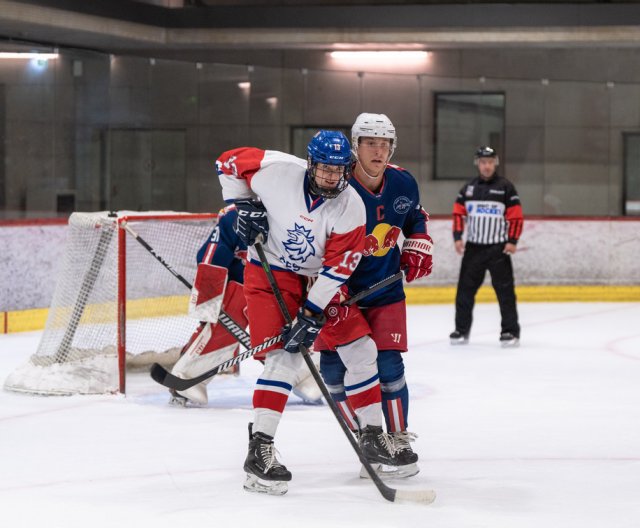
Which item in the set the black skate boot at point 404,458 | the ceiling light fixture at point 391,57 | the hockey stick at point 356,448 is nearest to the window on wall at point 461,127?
the ceiling light fixture at point 391,57

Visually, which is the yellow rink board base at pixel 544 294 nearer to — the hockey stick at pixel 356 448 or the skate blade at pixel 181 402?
the skate blade at pixel 181 402

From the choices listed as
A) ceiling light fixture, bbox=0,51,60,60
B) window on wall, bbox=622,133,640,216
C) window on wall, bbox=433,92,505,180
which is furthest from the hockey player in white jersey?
window on wall, bbox=622,133,640,216

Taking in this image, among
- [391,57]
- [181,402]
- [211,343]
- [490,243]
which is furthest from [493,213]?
[391,57]

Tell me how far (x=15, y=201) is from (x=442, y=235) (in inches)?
124

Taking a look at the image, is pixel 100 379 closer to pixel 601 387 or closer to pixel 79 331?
pixel 79 331

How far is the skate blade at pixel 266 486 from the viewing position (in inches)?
121

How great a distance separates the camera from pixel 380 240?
3.38 metres

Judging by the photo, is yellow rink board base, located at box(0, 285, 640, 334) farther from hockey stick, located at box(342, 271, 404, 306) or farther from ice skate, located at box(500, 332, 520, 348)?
hockey stick, located at box(342, 271, 404, 306)

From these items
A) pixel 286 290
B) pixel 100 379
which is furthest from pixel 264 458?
pixel 100 379

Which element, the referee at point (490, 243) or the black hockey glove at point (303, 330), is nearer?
the black hockey glove at point (303, 330)

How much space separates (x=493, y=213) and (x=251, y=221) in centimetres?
365

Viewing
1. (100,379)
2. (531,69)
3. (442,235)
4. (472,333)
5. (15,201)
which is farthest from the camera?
(531,69)

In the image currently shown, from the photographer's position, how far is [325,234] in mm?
3137

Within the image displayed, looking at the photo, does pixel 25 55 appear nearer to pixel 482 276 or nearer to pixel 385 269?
pixel 482 276
